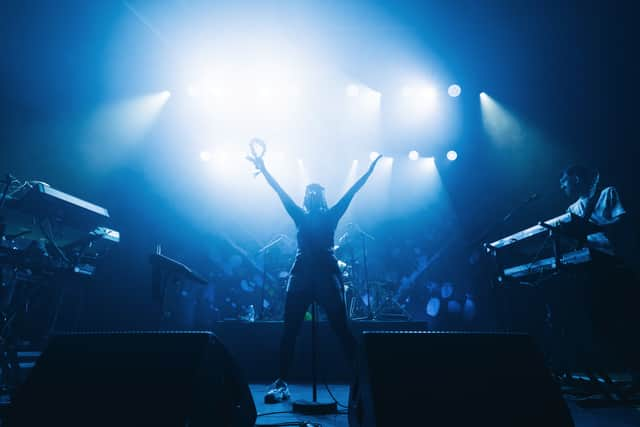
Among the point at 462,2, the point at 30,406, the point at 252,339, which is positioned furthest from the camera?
the point at 462,2

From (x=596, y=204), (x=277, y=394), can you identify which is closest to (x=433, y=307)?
(x=596, y=204)

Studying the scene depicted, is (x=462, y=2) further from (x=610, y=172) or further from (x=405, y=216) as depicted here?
(x=405, y=216)

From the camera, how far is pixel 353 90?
8.60 meters

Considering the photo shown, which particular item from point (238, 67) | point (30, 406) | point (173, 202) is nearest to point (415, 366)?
point (30, 406)

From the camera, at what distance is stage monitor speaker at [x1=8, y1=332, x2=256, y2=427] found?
114 cm

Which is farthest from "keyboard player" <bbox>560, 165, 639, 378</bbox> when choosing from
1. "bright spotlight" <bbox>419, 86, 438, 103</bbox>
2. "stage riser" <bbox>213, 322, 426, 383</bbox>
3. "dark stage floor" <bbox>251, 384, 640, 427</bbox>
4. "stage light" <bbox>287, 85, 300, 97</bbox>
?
"stage light" <bbox>287, 85, 300, 97</bbox>

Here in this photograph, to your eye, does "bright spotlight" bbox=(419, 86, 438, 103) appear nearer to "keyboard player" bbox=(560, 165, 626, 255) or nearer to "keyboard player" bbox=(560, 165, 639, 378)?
"keyboard player" bbox=(560, 165, 626, 255)

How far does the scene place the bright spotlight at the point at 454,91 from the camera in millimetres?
8000

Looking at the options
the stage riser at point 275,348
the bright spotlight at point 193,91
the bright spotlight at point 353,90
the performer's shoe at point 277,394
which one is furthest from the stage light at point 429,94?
the performer's shoe at point 277,394

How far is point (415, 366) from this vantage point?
1239 mm

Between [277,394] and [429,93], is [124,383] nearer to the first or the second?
[277,394]

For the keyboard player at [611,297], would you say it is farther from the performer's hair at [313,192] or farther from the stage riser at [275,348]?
the performer's hair at [313,192]

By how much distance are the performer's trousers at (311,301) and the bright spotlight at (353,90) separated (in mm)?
6577

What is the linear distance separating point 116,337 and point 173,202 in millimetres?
9074
